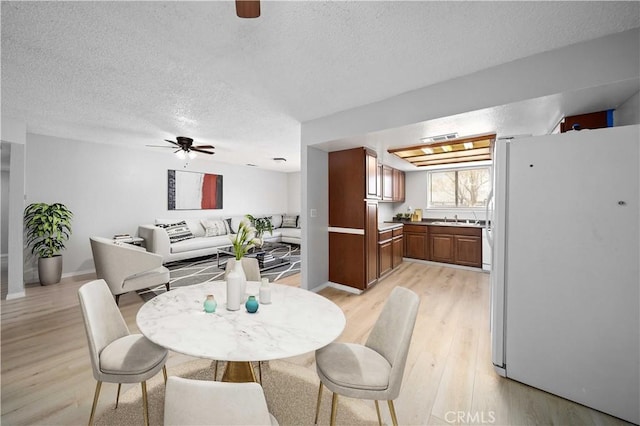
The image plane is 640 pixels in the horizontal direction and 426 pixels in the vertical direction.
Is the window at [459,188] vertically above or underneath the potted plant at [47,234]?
above

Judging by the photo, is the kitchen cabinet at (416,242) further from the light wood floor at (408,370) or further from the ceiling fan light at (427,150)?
the light wood floor at (408,370)

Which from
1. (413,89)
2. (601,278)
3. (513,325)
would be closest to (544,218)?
(601,278)

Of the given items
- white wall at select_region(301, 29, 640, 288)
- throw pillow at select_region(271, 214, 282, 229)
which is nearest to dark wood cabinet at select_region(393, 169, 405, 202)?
white wall at select_region(301, 29, 640, 288)

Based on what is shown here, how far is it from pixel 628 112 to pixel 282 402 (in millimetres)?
3376

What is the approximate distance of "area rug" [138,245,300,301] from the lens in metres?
3.97

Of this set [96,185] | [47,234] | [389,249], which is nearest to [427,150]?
[389,249]

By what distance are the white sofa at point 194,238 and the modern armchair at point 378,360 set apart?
304 centimetres

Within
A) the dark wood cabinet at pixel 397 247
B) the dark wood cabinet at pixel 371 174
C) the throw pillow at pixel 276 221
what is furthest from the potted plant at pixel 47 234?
the dark wood cabinet at pixel 397 247

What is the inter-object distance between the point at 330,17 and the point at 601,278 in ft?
7.69

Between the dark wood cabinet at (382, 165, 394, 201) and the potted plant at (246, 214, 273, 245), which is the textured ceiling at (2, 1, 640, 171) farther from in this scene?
the dark wood cabinet at (382, 165, 394, 201)

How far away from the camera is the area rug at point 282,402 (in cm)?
151

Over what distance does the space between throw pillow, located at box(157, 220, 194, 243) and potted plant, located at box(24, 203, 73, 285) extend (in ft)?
4.95

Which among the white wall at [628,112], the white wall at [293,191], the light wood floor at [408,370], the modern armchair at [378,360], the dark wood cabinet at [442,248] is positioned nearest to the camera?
the modern armchair at [378,360]

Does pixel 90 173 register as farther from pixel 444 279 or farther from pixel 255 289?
pixel 444 279
